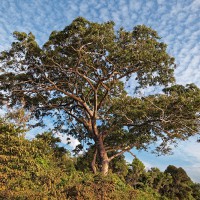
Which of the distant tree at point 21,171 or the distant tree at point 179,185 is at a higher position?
the distant tree at point 179,185

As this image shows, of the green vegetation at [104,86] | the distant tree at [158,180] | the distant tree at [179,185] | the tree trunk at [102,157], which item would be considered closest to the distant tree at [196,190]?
the distant tree at [179,185]

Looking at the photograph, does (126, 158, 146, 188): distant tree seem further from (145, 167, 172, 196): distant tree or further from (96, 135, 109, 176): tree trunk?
(96, 135, 109, 176): tree trunk

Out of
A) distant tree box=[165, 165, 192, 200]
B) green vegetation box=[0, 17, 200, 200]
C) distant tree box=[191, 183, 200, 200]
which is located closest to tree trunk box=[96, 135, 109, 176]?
green vegetation box=[0, 17, 200, 200]

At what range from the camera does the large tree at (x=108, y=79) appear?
16641 mm

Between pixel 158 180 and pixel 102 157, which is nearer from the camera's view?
pixel 102 157

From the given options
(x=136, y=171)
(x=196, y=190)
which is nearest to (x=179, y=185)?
(x=196, y=190)

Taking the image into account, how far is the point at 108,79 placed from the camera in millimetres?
18438

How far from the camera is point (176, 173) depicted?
108 ft

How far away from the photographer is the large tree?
54.6 feet

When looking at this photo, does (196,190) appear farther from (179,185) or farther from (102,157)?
(102,157)

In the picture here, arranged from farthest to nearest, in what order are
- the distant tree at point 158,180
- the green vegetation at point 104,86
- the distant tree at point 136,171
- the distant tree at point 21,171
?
the distant tree at point 158,180, the distant tree at point 136,171, the green vegetation at point 104,86, the distant tree at point 21,171

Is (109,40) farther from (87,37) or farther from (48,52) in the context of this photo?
(48,52)

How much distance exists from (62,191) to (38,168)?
3.38 feet

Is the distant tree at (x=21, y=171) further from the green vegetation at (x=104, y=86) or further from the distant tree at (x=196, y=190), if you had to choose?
the distant tree at (x=196, y=190)
